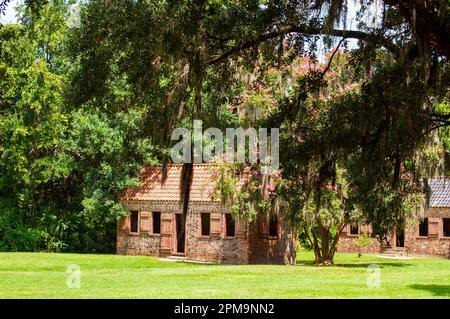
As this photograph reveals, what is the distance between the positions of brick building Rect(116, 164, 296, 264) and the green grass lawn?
532 centimetres

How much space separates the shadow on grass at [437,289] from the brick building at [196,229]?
11722mm

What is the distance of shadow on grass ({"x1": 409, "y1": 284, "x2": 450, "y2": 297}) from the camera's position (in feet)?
60.5

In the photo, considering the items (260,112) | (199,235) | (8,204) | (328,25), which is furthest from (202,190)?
(328,25)

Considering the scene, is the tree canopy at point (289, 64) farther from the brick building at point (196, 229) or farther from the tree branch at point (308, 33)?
the brick building at point (196, 229)

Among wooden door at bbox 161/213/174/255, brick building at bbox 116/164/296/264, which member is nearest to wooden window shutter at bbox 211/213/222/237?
brick building at bbox 116/164/296/264

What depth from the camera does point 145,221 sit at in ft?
119

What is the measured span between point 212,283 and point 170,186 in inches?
597

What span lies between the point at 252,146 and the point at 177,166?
548 inches

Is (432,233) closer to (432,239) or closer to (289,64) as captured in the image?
(432,239)

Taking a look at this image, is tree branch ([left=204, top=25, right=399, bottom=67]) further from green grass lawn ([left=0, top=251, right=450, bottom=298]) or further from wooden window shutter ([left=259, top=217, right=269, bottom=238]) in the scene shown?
wooden window shutter ([left=259, top=217, right=269, bottom=238])

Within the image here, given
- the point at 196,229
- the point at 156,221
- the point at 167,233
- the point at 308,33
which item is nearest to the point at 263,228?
the point at 196,229

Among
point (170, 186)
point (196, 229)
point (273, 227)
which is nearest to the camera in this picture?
point (273, 227)

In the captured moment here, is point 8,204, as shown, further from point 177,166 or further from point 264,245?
point 264,245

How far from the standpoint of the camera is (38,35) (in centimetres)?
3784
